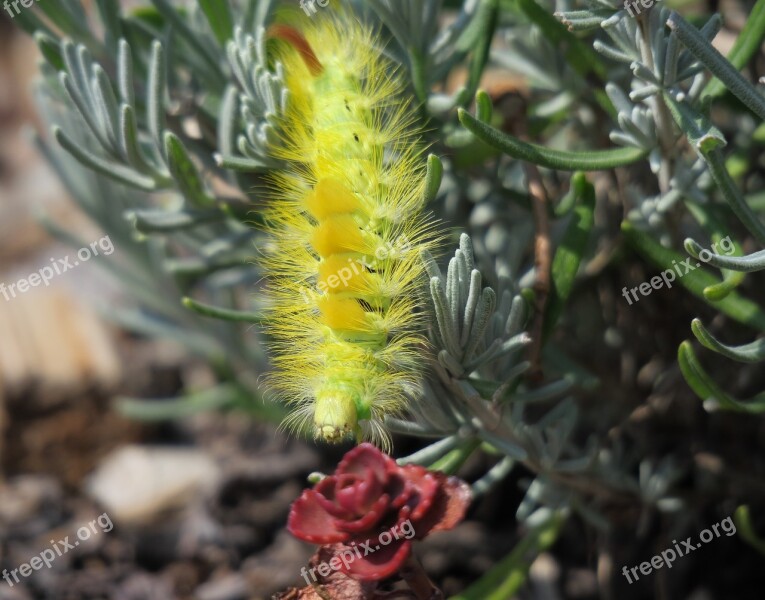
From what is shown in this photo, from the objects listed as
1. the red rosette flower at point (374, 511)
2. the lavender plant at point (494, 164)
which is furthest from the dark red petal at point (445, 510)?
the lavender plant at point (494, 164)

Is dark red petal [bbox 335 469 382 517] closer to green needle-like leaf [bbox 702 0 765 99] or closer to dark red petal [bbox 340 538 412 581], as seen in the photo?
dark red petal [bbox 340 538 412 581]

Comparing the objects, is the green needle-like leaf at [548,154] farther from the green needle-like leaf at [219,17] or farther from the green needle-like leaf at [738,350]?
the green needle-like leaf at [219,17]

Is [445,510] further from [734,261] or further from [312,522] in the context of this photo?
[734,261]

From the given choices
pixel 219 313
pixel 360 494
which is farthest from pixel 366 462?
pixel 219 313

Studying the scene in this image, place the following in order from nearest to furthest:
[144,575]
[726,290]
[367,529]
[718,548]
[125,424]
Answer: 1. [367,529]
2. [726,290]
3. [718,548]
4. [144,575]
5. [125,424]

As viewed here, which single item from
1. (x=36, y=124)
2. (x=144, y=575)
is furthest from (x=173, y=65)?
(x=36, y=124)

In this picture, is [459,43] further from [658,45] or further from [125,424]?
[125,424]

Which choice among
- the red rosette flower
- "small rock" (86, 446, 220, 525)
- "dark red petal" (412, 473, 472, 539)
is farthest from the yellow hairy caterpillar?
"small rock" (86, 446, 220, 525)

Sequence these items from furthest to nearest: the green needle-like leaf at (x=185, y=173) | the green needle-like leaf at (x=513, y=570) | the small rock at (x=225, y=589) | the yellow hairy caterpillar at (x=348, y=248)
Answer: the small rock at (x=225, y=589)
the green needle-like leaf at (x=513, y=570)
the green needle-like leaf at (x=185, y=173)
the yellow hairy caterpillar at (x=348, y=248)
